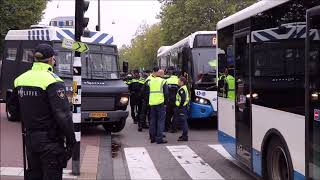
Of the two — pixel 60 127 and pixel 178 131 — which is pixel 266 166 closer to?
pixel 60 127

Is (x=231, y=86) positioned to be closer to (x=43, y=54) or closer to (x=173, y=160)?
(x=173, y=160)

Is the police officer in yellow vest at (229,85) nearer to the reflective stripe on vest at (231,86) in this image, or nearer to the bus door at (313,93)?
the reflective stripe on vest at (231,86)

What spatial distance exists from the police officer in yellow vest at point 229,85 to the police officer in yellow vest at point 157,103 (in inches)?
128

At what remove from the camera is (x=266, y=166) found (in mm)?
7387

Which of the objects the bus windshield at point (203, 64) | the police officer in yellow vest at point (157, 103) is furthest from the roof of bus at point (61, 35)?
the police officer in yellow vest at point (157, 103)

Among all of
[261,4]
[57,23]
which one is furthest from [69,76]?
[57,23]

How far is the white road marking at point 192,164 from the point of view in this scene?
895cm

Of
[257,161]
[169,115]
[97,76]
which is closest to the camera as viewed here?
[257,161]

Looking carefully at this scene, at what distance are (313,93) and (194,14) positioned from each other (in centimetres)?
3644

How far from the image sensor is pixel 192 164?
10062mm

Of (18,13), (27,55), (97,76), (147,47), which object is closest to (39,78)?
(97,76)

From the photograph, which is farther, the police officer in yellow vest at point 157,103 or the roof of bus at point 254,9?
the police officer in yellow vest at point 157,103

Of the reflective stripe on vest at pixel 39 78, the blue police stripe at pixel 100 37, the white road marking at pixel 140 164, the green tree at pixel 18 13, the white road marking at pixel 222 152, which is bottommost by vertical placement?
the white road marking at pixel 140 164

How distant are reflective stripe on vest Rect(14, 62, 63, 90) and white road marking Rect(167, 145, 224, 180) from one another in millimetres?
4120
